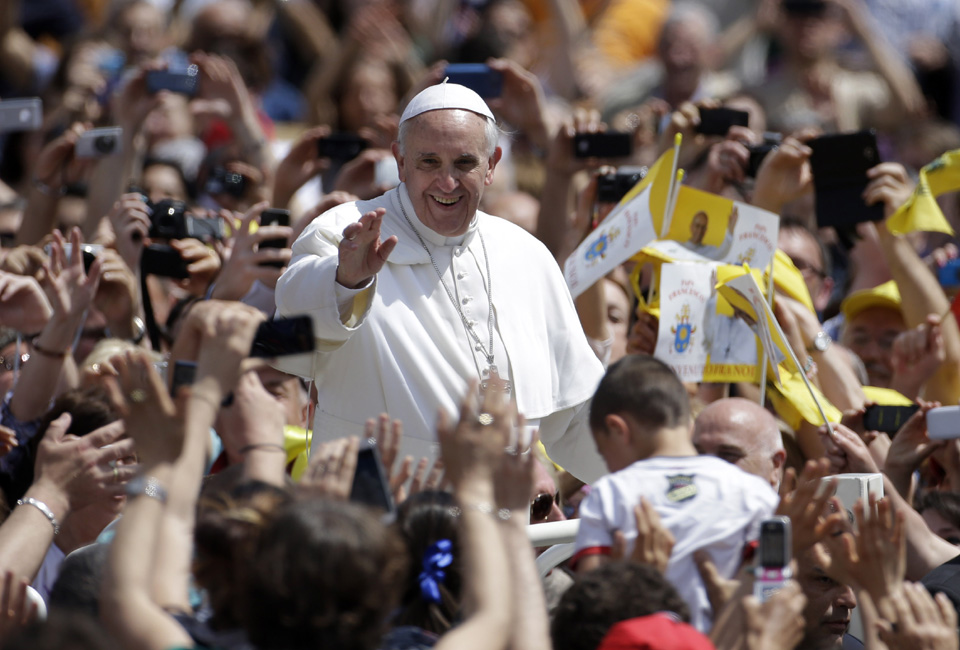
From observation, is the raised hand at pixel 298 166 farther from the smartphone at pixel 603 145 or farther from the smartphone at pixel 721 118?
the smartphone at pixel 721 118

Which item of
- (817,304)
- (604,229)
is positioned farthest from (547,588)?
(817,304)

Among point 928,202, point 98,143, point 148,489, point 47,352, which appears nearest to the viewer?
point 148,489

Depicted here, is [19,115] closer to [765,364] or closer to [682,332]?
[682,332]

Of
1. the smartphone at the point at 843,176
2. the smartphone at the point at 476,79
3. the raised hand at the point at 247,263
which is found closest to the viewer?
the raised hand at the point at 247,263

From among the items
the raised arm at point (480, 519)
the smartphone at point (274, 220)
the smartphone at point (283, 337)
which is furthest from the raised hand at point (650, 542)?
the smartphone at point (274, 220)

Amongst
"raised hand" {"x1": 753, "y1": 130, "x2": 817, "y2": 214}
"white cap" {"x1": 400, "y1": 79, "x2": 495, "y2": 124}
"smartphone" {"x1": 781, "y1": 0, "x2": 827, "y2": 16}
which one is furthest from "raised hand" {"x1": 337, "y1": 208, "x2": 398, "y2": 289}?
"smartphone" {"x1": 781, "y1": 0, "x2": 827, "y2": 16}

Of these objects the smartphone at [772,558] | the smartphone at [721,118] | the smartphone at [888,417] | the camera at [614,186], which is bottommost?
the smartphone at [772,558]

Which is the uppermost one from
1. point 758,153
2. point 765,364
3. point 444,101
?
point 758,153

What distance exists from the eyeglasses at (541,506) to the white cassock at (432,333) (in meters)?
0.27

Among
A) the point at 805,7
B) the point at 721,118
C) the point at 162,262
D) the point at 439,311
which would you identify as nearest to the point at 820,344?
the point at 721,118

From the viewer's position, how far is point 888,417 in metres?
4.91

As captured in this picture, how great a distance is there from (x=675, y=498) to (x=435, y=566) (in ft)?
2.12

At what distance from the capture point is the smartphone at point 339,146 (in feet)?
22.0

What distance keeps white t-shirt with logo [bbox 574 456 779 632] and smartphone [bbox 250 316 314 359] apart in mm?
834
